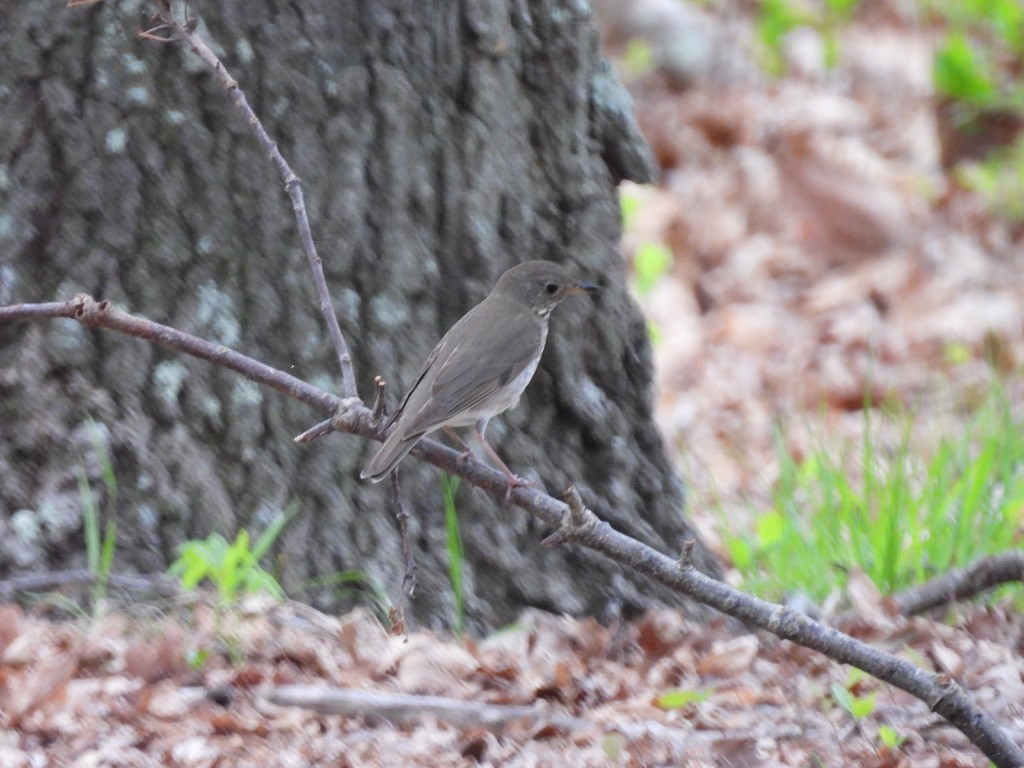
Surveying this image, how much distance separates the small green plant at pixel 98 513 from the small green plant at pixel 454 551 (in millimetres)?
958

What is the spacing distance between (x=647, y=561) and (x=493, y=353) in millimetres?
1097

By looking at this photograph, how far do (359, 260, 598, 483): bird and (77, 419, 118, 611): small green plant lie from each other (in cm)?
74

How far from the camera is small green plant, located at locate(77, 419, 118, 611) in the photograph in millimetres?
3600

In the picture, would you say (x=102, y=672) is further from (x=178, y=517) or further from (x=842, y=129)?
(x=842, y=129)

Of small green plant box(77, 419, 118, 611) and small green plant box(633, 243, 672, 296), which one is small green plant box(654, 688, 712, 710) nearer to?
small green plant box(77, 419, 118, 611)

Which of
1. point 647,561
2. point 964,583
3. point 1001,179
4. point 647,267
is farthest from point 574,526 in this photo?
point 1001,179

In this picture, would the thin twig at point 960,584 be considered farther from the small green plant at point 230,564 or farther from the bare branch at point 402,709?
the small green plant at point 230,564

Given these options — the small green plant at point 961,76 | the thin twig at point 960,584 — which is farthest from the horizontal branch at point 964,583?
the small green plant at point 961,76

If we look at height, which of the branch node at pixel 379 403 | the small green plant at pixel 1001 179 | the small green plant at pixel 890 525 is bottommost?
the small green plant at pixel 1001 179

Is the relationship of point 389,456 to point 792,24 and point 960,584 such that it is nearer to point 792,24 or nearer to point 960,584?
point 960,584

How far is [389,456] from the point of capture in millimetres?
3289

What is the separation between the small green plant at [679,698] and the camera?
324cm

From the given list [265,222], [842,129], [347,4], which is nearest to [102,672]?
[265,222]

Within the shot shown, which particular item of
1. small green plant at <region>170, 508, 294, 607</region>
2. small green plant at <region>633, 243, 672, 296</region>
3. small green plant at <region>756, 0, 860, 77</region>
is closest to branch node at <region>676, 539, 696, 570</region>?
small green plant at <region>170, 508, 294, 607</region>
